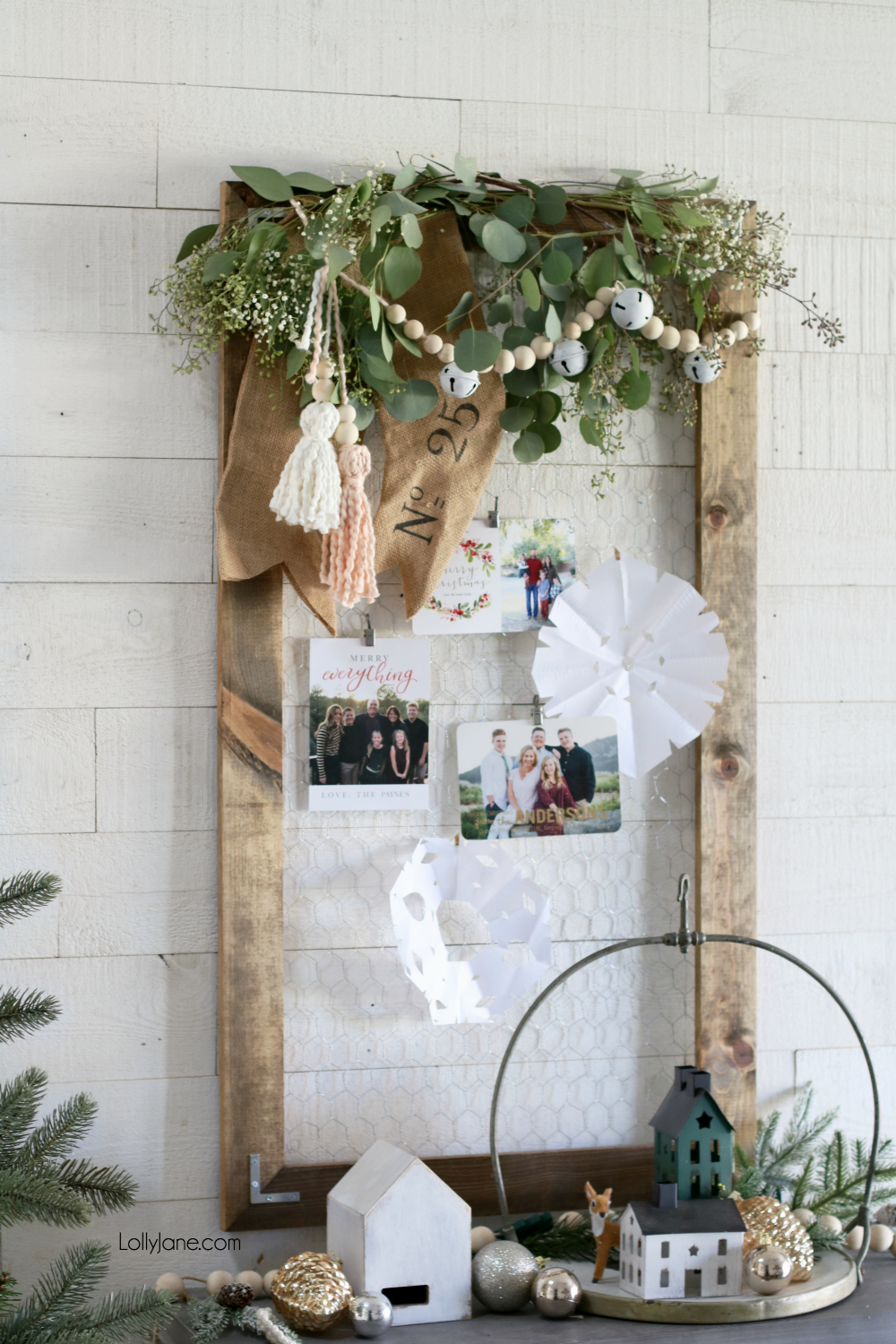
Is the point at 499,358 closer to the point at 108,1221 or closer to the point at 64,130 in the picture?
the point at 64,130

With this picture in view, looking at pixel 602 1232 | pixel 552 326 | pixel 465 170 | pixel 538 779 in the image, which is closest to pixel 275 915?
pixel 538 779

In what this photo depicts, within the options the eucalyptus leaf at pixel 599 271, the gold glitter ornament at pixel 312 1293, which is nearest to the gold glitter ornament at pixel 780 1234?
the gold glitter ornament at pixel 312 1293

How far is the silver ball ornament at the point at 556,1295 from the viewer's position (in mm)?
896

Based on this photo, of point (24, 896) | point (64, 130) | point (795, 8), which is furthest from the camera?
point (795, 8)

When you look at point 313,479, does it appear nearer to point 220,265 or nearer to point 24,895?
point 220,265

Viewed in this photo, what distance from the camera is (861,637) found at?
114 centimetres

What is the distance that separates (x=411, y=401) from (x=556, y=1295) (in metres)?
0.79

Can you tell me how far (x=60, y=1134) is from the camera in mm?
917

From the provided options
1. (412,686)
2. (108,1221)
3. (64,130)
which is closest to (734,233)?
(412,686)

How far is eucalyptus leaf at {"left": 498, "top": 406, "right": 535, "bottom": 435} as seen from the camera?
1.00m

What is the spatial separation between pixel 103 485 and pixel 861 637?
0.80 metres

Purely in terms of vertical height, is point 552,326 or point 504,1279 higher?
point 552,326

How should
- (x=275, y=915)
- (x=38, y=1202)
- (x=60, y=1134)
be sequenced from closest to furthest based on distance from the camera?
(x=38, y=1202)
(x=60, y=1134)
(x=275, y=915)

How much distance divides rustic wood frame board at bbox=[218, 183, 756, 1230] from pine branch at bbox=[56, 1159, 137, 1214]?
4.1 inches
